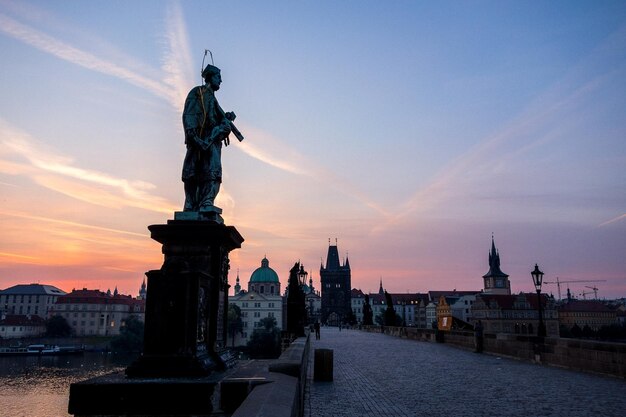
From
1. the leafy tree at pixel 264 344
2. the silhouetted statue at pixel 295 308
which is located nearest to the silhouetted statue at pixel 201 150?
the silhouetted statue at pixel 295 308

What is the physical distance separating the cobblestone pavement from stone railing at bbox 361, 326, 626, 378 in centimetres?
56

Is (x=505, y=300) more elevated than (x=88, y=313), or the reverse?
(x=505, y=300)

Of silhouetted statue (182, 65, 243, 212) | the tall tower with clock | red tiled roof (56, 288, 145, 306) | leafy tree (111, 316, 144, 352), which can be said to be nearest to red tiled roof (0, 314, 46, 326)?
red tiled roof (56, 288, 145, 306)

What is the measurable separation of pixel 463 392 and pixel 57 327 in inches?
5440

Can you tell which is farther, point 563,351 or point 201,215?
point 563,351

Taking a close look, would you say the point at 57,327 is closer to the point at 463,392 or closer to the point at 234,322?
the point at 234,322

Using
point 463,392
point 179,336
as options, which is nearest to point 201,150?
point 179,336

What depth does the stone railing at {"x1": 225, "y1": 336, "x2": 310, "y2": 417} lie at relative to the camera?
9.93 feet

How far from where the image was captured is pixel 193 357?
17.1 ft

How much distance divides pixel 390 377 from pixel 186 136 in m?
11.1

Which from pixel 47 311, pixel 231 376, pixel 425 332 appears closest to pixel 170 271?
pixel 231 376

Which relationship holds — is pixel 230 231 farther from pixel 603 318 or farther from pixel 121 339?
pixel 603 318

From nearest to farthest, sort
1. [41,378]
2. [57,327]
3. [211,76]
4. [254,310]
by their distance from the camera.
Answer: [211,76], [41,378], [57,327], [254,310]

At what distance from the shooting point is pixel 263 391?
145 inches
